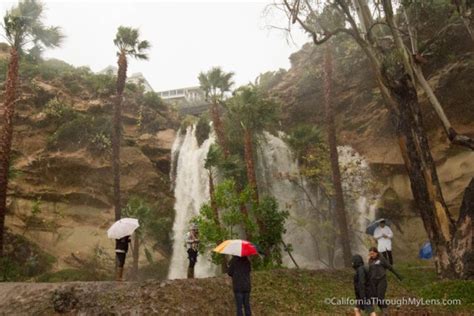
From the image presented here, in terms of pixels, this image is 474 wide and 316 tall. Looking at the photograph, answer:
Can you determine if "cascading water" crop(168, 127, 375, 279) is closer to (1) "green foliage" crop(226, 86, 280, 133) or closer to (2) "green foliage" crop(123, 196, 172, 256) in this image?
(2) "green foliage" crop(123, 196, 172, 256)

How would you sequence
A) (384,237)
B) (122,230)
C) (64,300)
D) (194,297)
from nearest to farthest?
(64,300) → (194,297) → (122,230) → (384,237)

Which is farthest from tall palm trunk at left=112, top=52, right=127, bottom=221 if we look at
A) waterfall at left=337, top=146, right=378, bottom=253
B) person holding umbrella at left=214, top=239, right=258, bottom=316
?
waterfall at left=337, top=146, right=378, bottom=253

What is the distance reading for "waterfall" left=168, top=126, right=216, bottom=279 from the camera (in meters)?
24.2

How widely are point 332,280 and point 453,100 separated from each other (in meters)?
15.1

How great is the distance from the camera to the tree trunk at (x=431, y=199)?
37.2 ft

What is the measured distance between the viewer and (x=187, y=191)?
92.1ft

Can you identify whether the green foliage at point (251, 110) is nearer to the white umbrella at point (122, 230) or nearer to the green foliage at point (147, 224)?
the green foliage at point (147, 224)

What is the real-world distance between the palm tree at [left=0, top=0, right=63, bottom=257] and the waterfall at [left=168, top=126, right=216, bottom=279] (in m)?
12.0

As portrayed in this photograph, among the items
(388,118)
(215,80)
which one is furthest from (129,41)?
(388,118)

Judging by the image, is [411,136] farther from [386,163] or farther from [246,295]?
[386,163]

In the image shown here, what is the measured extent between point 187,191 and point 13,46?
14.8 metres

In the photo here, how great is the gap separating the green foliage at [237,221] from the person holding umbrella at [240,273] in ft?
26.2

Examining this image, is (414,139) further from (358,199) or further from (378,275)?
(358,199)

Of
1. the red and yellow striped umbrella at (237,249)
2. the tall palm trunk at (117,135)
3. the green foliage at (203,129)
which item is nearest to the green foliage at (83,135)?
the tall palm trunk at (117,135)
